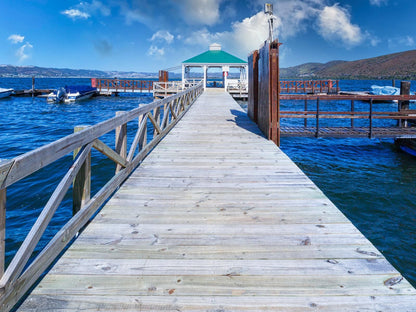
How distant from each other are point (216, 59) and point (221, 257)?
33.4 meters

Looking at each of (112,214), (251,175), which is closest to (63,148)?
(112,214)

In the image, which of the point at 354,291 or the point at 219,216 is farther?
the point at 219,216

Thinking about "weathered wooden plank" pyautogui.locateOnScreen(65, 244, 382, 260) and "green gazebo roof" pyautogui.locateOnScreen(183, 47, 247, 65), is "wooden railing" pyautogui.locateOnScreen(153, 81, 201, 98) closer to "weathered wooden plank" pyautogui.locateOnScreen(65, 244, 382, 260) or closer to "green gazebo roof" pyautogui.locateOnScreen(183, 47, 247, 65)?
"green gazebo roof" pyautogui.locateOnScreen(183, 47, 247, 65)

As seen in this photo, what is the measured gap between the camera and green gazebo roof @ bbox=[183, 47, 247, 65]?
33.3 meters

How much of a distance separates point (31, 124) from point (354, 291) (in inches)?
846

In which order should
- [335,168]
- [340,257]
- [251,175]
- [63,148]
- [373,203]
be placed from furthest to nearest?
[335,168]
[373,203]
[251,175]
[63,148]
[340,257]

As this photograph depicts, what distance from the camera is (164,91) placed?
32.7 meters

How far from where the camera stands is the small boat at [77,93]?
118ft

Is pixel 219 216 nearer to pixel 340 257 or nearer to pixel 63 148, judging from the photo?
pixel 340 257

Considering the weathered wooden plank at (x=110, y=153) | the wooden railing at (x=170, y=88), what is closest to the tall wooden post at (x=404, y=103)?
the weathered wooden plank at (x=110, y=153)

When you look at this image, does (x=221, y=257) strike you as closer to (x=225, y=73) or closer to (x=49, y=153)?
(x=49, y=153)

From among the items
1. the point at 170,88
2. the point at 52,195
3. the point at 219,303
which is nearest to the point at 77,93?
the point at 170,88

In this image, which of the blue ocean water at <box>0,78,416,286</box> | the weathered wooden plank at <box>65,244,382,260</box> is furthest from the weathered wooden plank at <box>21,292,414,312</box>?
the blue ocean water at <box>0,78,416,286</box>

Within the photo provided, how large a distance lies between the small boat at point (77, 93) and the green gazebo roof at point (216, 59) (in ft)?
42.0
